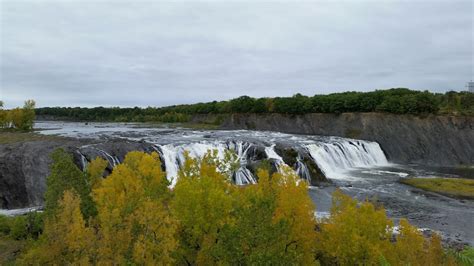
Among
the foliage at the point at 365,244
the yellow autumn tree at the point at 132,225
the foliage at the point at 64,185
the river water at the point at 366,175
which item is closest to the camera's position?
the yellow autumn tree at the point at 132,225

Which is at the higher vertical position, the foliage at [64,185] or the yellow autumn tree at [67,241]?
the foliage at [64,185]

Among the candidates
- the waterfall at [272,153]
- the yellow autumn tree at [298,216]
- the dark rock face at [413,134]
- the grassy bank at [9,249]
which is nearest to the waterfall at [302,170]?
the waterfall at [272,153]

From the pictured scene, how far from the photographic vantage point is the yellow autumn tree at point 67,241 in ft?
47.4

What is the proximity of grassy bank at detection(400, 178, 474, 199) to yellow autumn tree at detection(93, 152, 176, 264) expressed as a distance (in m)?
37.1

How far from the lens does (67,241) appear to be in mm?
14797

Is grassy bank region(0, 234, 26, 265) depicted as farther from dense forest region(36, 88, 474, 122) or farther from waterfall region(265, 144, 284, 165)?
dense forest region(36, 88, 474, 122)

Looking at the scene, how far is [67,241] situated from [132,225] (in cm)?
240

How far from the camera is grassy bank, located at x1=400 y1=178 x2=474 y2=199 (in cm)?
4353

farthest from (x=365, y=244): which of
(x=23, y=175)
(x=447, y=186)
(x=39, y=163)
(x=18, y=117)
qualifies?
(x=18, y=117)

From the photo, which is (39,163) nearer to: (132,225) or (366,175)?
(132,225)

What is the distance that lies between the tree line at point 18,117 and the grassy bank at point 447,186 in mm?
67743

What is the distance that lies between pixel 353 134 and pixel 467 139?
2092 centimetres

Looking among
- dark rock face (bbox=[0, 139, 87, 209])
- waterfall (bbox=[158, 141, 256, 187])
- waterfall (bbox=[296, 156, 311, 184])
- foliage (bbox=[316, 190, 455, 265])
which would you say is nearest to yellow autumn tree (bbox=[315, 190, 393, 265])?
foliage (bbox=[316, 190, 455, 265])

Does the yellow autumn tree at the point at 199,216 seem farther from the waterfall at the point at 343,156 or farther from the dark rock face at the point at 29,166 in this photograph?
the waterfall at the point at 343,156
